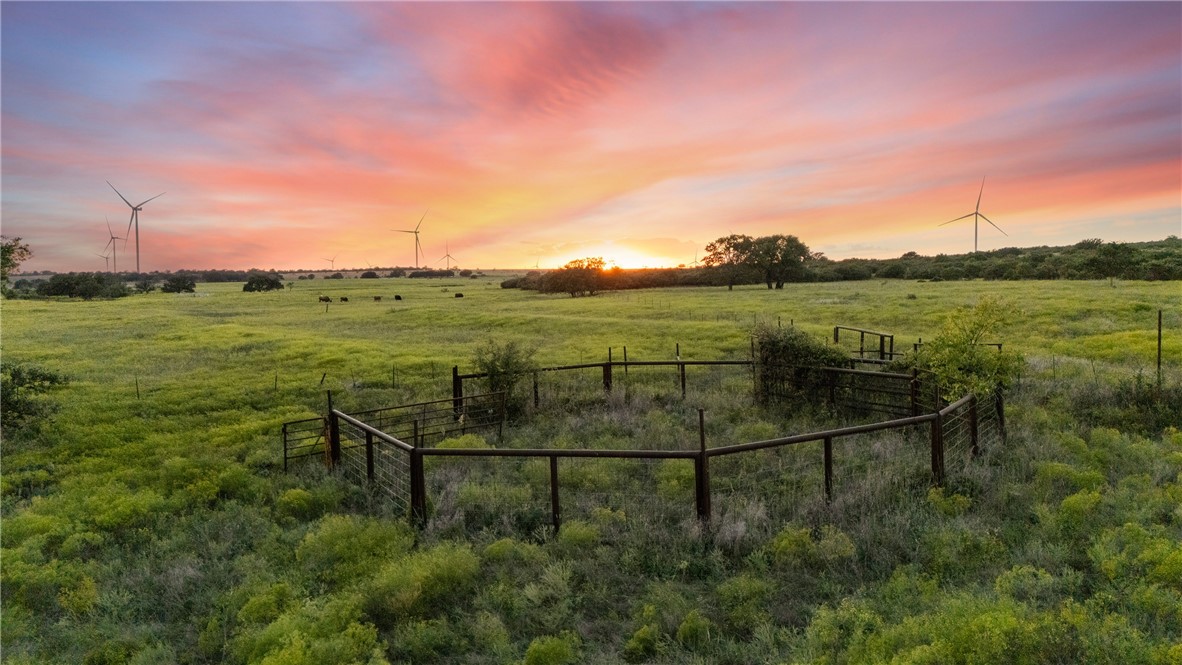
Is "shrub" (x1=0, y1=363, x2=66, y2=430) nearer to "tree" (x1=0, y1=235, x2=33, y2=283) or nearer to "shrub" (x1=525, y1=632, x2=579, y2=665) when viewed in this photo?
"tree" (x1=0, y1=235, x2=33, y2=283)

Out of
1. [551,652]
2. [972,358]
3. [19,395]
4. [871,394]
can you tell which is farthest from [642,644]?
[19,395]

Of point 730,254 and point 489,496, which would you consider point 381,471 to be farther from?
point 730,254

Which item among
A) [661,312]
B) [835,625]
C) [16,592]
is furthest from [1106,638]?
[661,312]

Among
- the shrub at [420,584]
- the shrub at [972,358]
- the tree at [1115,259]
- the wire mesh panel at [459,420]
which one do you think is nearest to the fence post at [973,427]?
the shrub at [972,358]

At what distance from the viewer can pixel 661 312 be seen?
53.5 m

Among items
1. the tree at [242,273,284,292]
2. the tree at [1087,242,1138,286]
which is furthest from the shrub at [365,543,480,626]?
the tree at [242,273,284,292]

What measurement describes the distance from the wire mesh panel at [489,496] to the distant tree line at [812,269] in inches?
3058

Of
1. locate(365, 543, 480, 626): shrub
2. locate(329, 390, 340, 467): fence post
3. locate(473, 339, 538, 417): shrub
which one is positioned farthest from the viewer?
locate(473, 339, 538, 417): shrub

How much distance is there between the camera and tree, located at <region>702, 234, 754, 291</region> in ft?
307

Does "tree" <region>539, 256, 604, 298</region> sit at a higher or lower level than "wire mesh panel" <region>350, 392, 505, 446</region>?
higher

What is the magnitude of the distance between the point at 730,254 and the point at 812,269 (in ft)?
86.2

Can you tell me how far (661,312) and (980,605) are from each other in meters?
47.6

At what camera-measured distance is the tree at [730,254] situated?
307 feet

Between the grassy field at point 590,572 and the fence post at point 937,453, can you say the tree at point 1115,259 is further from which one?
the fence post at point 937,453
